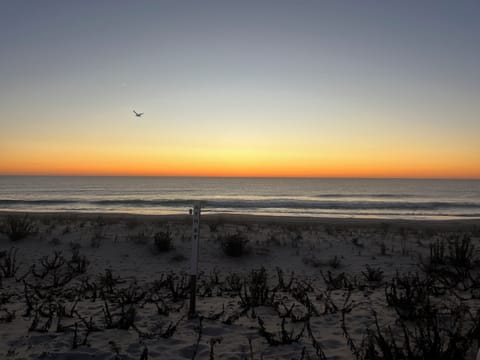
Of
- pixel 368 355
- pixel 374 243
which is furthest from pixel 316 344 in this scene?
pixel 374 243

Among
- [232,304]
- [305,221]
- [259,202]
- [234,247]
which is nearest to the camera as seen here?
[232,304]

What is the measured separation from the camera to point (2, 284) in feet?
24.5

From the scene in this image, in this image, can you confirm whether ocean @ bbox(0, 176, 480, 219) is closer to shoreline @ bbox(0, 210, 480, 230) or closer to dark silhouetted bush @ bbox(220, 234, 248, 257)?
shoreline @ bbox(0, 210, 480, 230)

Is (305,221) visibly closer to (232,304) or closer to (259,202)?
(232,304)

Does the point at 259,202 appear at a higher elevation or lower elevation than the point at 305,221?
lower

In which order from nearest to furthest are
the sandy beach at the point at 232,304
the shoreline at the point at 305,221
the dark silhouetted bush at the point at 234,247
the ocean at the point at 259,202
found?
the sandy beach at the point at 232,304 < the dark silhouetted bush at the point at 234,247 < the shoreline at the point at 305,221 < the ocean at the point at 259,202

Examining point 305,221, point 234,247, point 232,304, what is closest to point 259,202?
point 305,221

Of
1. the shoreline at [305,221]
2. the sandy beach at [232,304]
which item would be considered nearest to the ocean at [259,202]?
the sandy beach at [232,304]

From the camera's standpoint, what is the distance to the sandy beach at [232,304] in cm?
396

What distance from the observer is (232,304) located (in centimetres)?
579

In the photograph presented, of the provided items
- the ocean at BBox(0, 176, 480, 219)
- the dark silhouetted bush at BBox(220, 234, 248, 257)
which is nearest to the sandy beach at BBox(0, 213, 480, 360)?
the dark silhouetted bush at BBox(220, 234, 248, 257)

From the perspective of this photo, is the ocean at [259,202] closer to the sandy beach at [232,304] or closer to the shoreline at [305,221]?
the sandy beach at [232,304]

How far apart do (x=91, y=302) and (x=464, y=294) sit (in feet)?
19.7

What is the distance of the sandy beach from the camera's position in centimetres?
396
